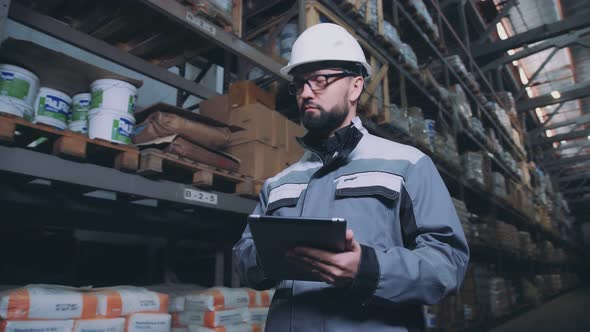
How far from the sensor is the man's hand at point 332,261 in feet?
3.75

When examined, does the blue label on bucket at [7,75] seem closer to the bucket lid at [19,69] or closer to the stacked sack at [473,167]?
the bucket lid at [19,69]

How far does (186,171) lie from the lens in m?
2.69

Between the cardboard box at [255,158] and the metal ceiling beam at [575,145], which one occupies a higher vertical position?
the metal ceiling beam at [575,145]

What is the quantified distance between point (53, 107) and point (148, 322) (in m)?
1.31

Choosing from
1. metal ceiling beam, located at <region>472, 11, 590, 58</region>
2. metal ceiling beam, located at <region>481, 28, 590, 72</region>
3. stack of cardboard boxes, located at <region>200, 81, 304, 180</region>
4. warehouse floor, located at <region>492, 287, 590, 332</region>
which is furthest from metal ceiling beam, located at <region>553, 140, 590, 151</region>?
stack of cardboard boxes, located at <region>200, 81, 304, 180</region>

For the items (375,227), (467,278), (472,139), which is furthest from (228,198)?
(472,139)

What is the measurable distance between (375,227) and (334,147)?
397 millimetres

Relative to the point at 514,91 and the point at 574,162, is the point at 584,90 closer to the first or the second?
the point at 514,91

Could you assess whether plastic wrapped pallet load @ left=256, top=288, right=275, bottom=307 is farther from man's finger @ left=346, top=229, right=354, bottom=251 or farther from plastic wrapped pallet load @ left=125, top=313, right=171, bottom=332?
man's finger @ left=346, top=229, right=354, bottom=251

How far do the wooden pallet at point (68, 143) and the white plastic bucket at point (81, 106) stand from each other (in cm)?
22

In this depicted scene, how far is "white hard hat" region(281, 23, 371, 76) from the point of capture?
1.85 metres

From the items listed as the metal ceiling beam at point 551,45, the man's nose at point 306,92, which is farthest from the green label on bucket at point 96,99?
the metal ceiling beam at point 551,45

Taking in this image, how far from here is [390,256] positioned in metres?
1.26

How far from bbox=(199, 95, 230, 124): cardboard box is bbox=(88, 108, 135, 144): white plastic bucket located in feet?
3.40
